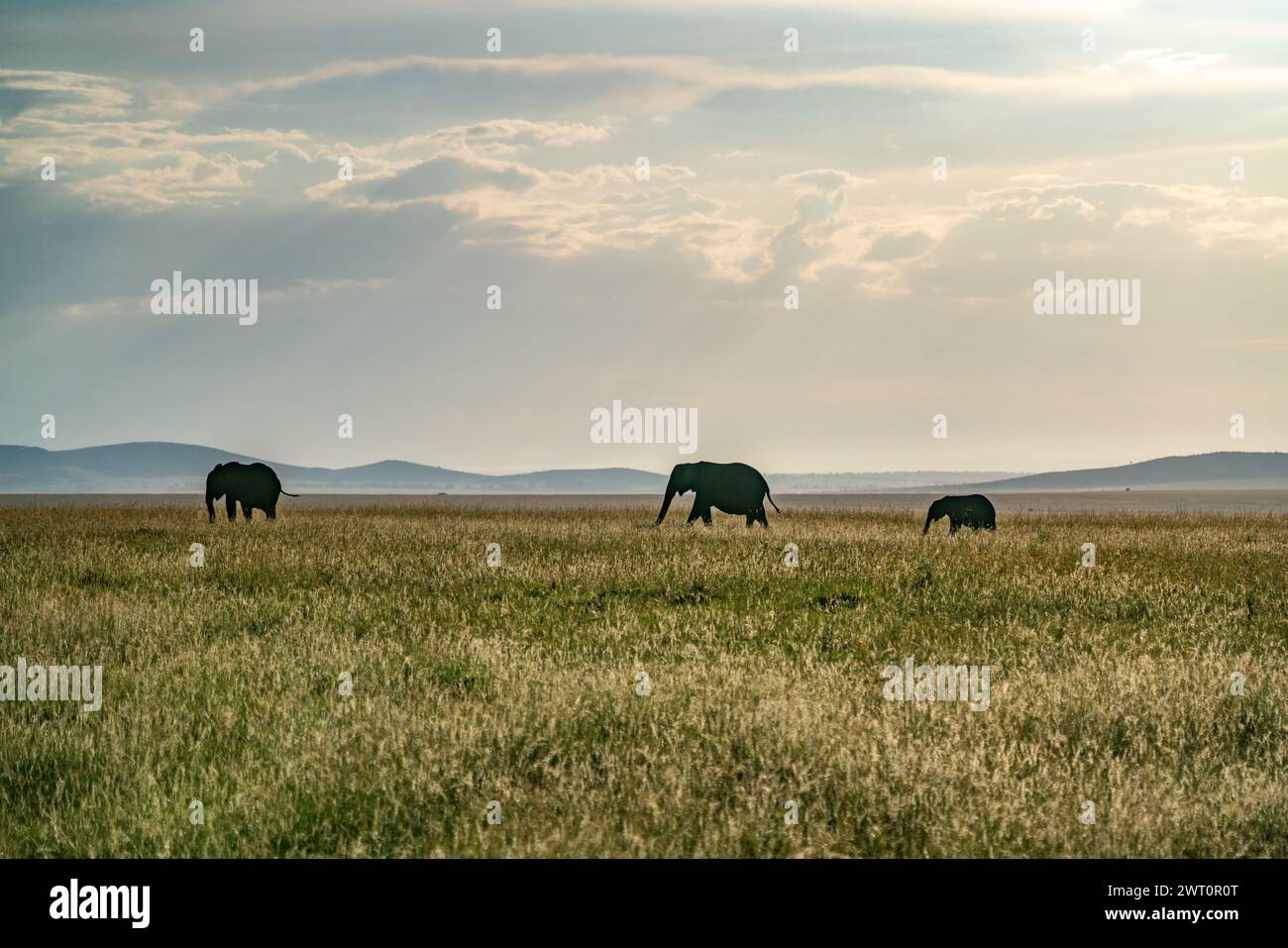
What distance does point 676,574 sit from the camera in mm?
16109

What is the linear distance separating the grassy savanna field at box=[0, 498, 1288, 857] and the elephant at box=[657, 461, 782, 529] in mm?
10580

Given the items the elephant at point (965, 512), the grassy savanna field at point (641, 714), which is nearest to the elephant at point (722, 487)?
the elephant at point (965, 512)

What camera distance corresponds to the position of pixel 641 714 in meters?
7.87

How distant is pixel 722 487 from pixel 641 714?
20.3 metres

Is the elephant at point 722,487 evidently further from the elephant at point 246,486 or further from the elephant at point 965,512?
the elephant at point 246,486

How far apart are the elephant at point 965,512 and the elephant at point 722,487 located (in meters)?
4.26

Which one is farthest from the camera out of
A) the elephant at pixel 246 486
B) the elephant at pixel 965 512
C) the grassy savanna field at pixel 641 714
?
the elephant at pixel 246 486

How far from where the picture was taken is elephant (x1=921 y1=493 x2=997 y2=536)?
26.5 meters

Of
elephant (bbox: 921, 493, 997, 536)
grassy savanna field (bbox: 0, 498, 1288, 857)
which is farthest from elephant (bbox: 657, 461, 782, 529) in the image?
grassy savanna field (bbox: 0, 498, 1288, 857)

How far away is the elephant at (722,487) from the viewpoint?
2795 cm

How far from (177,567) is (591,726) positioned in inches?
475

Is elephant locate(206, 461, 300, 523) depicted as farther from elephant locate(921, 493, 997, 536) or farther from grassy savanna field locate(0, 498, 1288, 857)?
elephant locate(921, 493, 997, 536)
